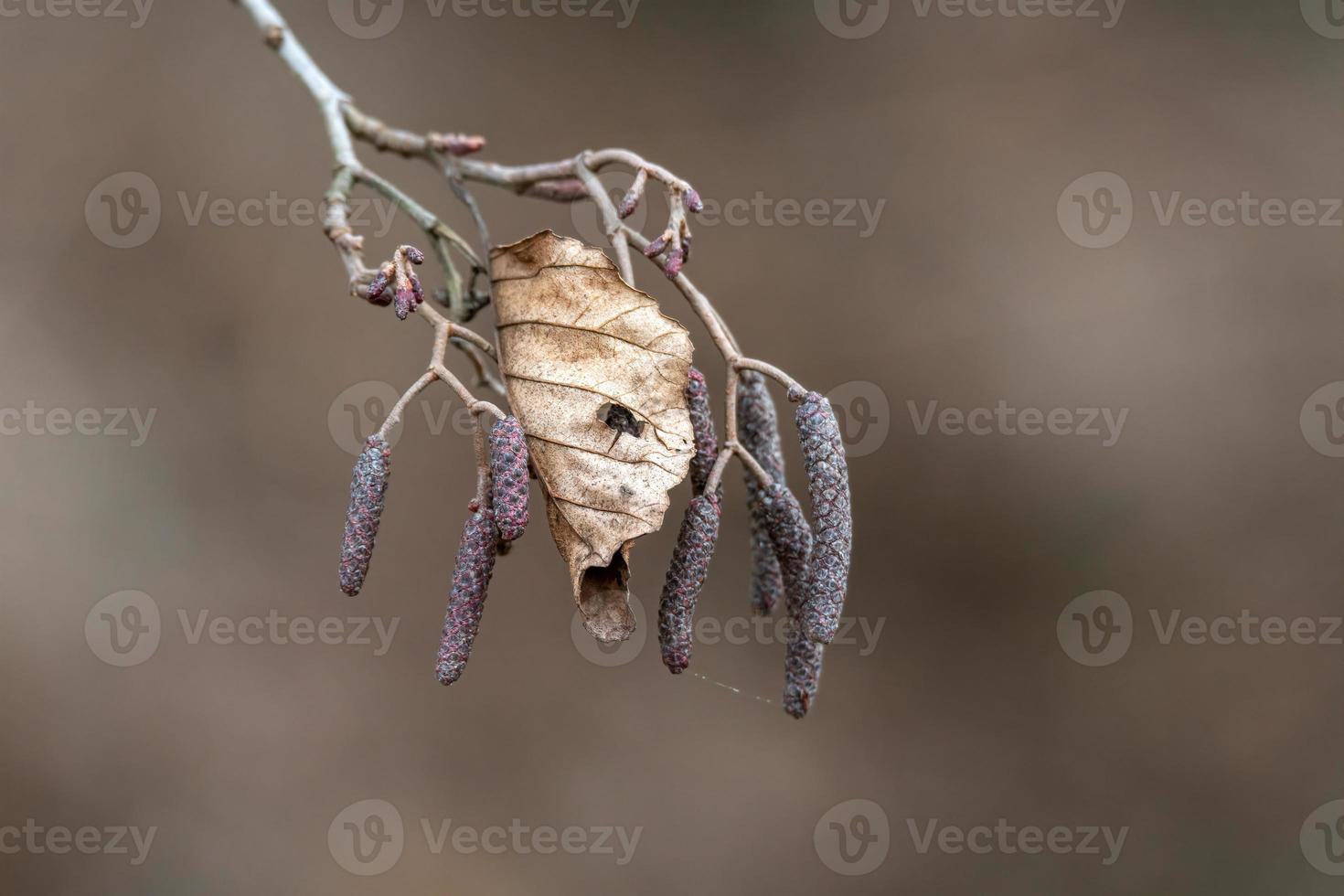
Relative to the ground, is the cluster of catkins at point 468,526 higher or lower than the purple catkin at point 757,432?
lower

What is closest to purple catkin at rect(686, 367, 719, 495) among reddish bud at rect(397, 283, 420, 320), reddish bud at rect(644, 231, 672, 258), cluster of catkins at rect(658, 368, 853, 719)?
cluster of catkins at rect(658, 368, 853, 719)

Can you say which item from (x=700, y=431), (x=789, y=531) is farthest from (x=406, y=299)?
(x=789, y=531)

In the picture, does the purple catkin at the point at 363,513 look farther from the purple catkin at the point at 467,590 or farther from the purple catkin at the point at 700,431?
the purple catkin at the point at 700,431

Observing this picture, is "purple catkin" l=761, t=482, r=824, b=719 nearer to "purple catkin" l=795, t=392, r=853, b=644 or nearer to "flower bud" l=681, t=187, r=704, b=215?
"purple catkin" l=795, t=392, r=853, b=644

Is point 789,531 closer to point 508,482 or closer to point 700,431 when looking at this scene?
point 700,431

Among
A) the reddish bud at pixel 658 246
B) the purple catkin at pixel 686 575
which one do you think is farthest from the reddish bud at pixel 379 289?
the purple catkin at pixel 686 575

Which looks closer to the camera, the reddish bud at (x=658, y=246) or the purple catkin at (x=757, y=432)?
the reddish bud at (x=658, y=246)
